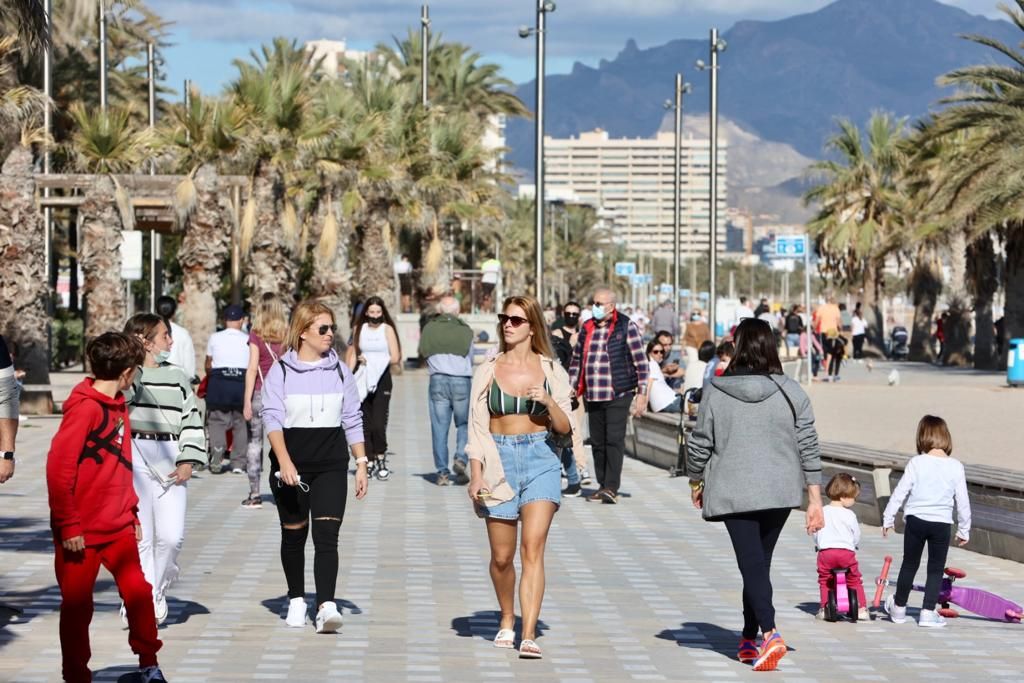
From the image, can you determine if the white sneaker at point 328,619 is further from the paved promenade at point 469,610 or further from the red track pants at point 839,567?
the red track pants at point 839,567

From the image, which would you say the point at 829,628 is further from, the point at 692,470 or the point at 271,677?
the point at 271,677

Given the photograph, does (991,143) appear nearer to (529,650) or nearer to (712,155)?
(712,155)

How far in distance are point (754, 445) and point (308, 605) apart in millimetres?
2833

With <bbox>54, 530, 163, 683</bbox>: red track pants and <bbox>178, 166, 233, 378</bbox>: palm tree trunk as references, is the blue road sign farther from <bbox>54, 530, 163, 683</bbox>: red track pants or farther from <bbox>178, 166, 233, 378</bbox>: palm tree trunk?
<bbox>54, 530, 163, 683</bbox>: red track pants

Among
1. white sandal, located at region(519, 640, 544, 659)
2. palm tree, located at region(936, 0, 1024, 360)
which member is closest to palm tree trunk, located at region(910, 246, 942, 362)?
palm tree, located at region(936, 0, 1024, 360)

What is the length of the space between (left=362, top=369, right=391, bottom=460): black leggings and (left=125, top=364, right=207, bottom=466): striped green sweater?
7.64m

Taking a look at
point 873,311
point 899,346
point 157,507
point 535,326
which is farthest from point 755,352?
point 899,346

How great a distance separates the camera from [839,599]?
8961 mm

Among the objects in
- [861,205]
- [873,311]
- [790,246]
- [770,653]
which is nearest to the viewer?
[770,653]

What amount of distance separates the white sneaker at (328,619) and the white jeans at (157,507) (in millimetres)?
762

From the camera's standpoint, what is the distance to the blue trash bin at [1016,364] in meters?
32.7

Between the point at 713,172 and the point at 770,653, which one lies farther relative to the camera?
the point at 713,172

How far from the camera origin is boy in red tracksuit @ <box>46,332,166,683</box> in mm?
6586

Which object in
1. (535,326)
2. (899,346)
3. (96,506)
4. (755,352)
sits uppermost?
(535,326)
